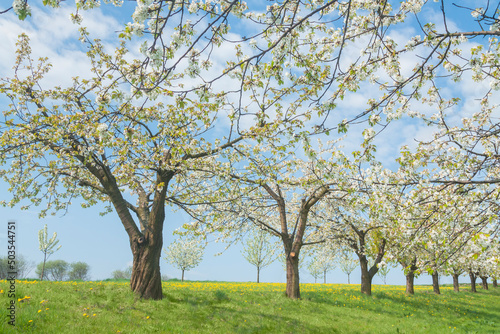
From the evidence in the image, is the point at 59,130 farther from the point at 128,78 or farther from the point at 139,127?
the point at 128,78

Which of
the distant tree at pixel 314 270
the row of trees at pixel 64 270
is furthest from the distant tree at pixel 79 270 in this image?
the distant tree at pixel 314 270

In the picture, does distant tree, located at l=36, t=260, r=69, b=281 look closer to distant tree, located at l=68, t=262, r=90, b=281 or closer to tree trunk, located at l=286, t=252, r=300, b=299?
distant tree, located at l=68, t=262, r=90, b=281

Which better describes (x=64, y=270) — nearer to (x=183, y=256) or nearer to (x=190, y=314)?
(x=183, y=256)

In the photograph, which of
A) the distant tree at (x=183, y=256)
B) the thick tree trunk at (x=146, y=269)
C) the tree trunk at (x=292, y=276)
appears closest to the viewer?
the thick tree trunk at (x=146, y=269)

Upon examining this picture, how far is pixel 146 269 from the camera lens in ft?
37.8

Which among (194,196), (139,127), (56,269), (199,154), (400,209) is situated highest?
(139,127)

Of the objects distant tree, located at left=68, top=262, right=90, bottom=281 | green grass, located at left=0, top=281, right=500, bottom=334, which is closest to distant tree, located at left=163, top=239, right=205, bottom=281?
distant tree, located at left=68, top=262, right=90, bottom=281

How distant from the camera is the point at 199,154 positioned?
11742 millimetres

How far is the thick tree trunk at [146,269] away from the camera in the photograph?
37.4ft

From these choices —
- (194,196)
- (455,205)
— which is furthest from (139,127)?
(455,205)

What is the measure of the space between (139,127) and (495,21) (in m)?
10.6

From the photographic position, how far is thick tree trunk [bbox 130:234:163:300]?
11.4 m

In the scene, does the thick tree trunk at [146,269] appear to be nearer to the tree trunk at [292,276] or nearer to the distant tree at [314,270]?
the tree trunk at [292,276]

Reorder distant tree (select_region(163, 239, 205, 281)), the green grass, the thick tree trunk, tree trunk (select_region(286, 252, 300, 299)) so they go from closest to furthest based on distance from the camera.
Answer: the green grass
the thick tree trunk
tree trunk (select_region(286, 252, 300, 299))
distant tree (select_region(163, 239, 205, 281))
